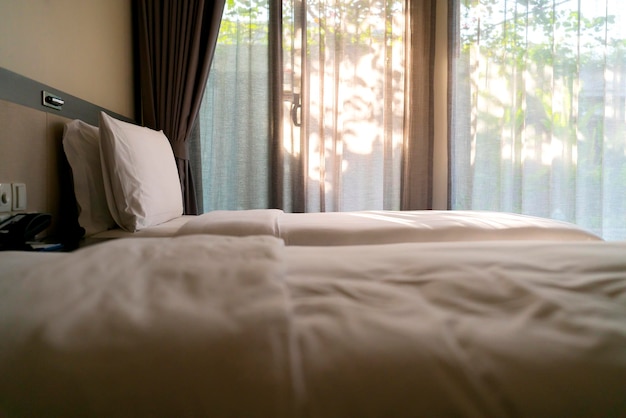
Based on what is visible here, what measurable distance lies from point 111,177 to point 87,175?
150 mm

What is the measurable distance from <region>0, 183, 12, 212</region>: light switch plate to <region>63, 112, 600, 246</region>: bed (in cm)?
30

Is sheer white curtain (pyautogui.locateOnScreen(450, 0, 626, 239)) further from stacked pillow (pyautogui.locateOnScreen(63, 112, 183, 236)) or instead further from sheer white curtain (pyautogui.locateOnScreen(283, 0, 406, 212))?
stacked pillow (pyautogui.locateOnScreen(63, 112, 183, 236))

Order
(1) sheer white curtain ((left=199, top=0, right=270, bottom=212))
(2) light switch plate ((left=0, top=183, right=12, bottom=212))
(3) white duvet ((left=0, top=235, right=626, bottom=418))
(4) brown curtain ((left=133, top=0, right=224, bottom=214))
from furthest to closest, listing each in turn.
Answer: (1) sheer white curtain ((left=199, top=0, right=270, bottom=212)) → (4) brown curtain ((left=133, top=0, right=224, bottom=214)) → (2) light switch plate ((left=0, top=183, right=12, bottom=212)) → (3) white duvet ((left=0, top=235, right=626, bottom=418))

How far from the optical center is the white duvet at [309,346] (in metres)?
0.39

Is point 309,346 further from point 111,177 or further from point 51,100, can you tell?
point 51,100

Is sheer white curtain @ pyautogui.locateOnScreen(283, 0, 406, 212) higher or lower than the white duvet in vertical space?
higher

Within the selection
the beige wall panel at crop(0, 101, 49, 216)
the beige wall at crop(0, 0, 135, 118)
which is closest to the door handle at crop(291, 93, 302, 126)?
the beige wall at crop(0, 0, 135, 118)

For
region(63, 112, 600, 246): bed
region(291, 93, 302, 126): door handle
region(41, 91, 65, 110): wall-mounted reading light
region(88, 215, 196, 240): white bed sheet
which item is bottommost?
region(88, 215, 196, 240): white bed sheet

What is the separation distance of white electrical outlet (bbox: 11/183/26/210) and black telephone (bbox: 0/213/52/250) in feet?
0.49

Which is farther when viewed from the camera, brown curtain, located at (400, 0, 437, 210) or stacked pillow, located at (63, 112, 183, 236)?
brown curtain, located at (400, 0, 437, 210)

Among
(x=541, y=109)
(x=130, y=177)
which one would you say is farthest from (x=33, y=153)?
(x=541, y=109)

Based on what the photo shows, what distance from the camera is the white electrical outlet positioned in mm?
1379

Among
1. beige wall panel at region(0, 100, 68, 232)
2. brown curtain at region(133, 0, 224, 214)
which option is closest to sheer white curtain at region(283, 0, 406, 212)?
brown curtain at region(133, 0, 224, 214)

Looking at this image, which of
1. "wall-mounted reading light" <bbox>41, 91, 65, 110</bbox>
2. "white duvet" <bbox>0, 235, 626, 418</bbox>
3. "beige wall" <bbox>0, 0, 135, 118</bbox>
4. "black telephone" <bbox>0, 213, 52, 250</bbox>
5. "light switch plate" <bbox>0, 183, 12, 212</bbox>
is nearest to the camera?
"white duvet" <bbox>0, 235, 626, 418</bbox>
